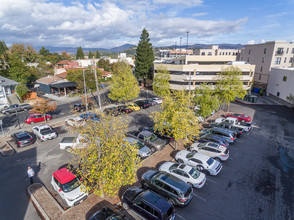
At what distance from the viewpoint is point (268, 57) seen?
45.9m

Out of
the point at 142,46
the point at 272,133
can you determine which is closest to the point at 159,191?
the point at 272,133

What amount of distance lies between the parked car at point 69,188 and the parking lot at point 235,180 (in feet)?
6.37

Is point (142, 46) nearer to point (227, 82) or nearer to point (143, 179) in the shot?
point (227, 82)

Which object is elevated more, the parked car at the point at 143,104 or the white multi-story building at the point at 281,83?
the white multi-story building at the point at 281,83

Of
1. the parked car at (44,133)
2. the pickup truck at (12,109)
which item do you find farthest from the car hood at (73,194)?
the pickup truck at (12,109)

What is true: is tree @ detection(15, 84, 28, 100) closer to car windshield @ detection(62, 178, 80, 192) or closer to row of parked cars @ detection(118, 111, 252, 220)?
car windshield @ detection(62, 178, 80, 192)

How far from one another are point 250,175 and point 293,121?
20.5m

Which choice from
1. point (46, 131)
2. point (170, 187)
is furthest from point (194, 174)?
point (46, 131)

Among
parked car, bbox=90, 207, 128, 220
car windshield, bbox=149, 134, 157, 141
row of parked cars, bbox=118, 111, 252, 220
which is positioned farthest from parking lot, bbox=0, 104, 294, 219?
car windshield, bbox=149, 134, 157, 141

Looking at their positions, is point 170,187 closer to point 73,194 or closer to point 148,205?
point 148,205

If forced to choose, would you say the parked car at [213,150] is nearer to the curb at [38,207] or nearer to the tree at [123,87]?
the curb at [38,207]

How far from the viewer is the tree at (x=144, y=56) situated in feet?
166

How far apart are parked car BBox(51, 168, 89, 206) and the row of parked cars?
2989 mm

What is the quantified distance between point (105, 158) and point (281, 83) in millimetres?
45879
